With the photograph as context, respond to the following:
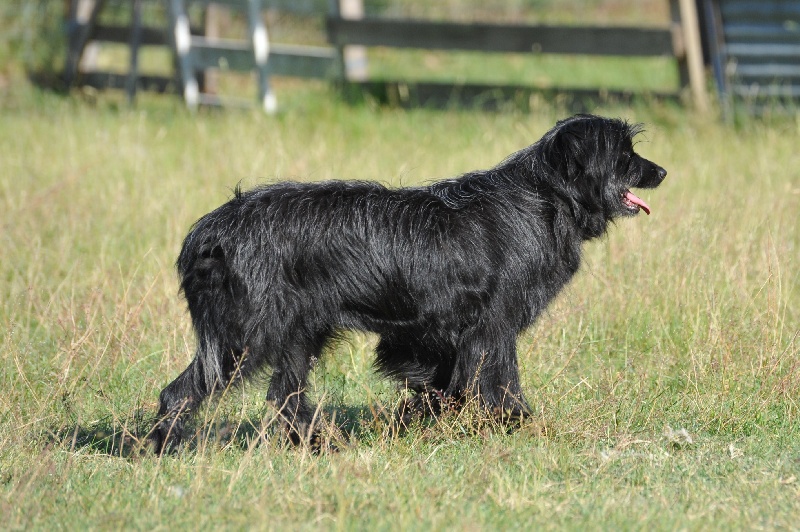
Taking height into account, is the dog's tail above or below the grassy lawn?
above

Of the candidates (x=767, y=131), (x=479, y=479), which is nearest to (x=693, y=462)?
(x=479, y=479)

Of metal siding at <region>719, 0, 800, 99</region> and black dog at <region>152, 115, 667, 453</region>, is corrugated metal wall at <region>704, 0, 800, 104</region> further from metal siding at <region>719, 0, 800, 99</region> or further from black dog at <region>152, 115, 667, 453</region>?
black dog at <region>152, 115, 667, 453</region>

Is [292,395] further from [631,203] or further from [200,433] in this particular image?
[631,203]

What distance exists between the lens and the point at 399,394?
5062 mm

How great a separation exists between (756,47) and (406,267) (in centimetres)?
711

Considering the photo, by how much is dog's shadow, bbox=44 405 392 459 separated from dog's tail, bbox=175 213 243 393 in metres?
0.24

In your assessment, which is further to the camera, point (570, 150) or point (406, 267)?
point (570, 150)

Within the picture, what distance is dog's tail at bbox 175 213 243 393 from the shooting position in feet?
13.8

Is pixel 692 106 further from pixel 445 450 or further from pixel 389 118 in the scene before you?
pixel 445 450

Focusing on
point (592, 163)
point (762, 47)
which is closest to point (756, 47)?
point (762, 47)

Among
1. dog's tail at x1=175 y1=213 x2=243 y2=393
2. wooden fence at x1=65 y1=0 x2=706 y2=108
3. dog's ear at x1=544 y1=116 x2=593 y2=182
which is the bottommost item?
dog's tail at x1=175 y1=213 x2=243 y2=393

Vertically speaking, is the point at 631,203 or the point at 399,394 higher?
the point at 631,203

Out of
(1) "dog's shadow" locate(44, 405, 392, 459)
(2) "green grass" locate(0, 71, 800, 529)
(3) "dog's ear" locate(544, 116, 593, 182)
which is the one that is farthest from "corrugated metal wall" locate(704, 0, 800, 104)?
(1) "dog's shadow" locate(44, 405, 392, 459)

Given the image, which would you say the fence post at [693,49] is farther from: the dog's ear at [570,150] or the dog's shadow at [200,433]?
the dog's shadow at [200,433]
